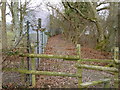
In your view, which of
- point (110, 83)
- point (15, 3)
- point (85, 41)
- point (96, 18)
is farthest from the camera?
point (85, 41)

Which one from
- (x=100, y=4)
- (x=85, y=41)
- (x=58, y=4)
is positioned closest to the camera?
(x=100, y=4)

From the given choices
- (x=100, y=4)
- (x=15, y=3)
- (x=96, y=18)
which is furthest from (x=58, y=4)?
(x=15, y=3)

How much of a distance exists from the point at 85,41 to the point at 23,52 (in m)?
11.0

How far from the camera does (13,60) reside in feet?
11.0

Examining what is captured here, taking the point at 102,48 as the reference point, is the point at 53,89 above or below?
below

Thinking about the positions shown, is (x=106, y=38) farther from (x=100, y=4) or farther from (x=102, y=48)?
(x=100, y=4)

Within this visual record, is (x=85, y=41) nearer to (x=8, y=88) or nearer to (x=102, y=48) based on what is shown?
(x=102, y=48)

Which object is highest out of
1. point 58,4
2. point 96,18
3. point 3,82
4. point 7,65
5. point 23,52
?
point 58,4

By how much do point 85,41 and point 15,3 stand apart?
8033mm

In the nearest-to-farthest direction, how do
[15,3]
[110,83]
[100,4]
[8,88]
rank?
1. [110,83]
2. [8,88]
3. [15,3]
4. [100,4]

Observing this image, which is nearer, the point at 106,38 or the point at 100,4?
the point at 106,38

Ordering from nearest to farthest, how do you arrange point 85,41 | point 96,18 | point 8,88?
point 8,88, point 96,18, point 85,41

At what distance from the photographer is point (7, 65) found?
10.8 feet

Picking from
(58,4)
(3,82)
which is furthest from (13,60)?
(58,4)
